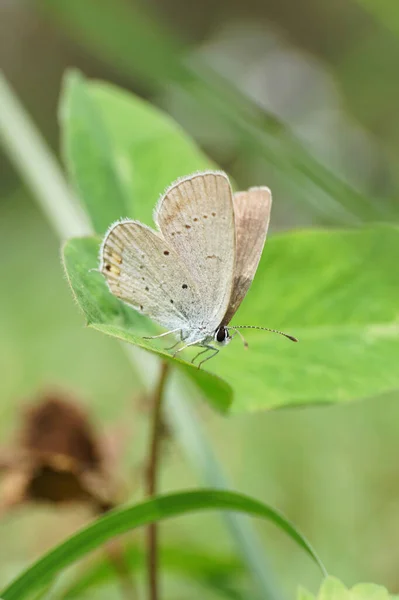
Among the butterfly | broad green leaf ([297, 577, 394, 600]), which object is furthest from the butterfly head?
broad green leaf ([297, 577, 394, 600])

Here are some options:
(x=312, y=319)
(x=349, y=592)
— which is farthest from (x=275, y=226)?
(x=349, y=592)

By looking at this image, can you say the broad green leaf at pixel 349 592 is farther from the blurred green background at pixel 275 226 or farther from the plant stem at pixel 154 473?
the blurred green background at pixel 275 226

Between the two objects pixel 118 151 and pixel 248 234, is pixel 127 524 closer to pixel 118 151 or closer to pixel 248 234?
pixel 248 234

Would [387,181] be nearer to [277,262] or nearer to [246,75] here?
[277,262]

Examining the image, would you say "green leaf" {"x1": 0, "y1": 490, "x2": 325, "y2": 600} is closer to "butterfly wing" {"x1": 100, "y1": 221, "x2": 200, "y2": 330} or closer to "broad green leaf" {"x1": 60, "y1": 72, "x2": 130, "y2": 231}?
"butterfly wing" {"x1": 100, "y1": 221, "x2": 200, "y2": 330}

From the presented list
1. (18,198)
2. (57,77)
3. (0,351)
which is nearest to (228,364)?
(0,351)

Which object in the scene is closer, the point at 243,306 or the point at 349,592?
the point at 349,592
